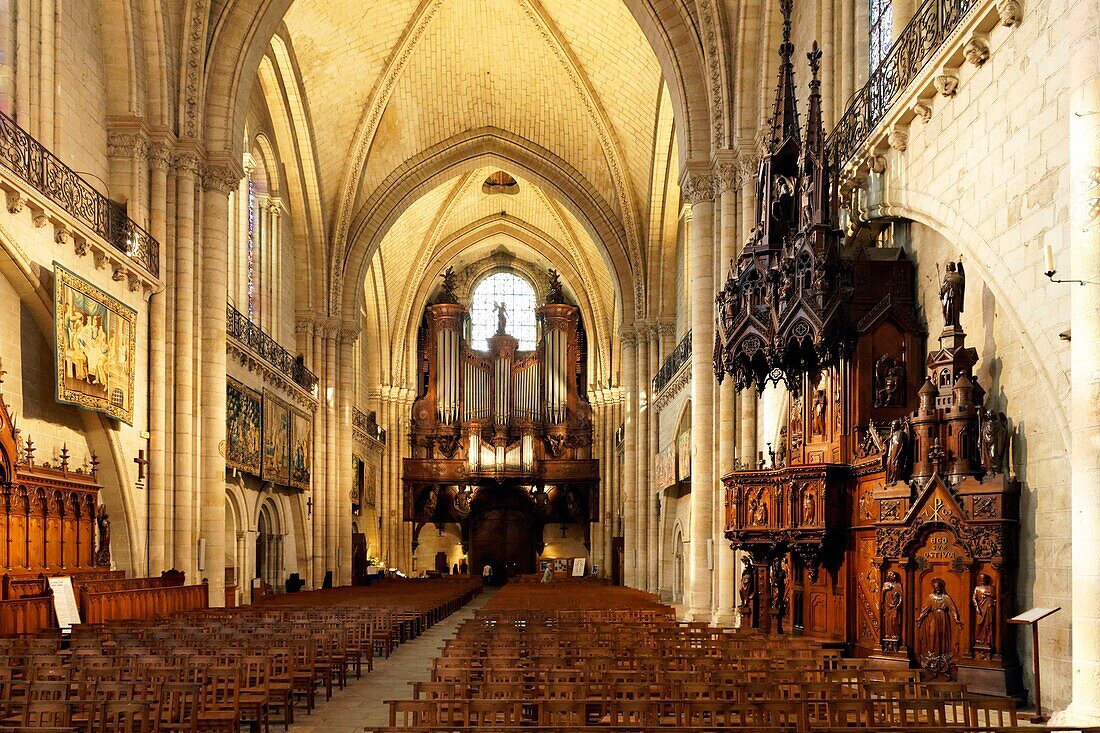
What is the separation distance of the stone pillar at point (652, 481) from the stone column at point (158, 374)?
15776 mm

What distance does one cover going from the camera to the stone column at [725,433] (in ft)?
59.4

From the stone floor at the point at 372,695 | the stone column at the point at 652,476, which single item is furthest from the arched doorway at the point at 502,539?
the stone floor at the point at 372,695

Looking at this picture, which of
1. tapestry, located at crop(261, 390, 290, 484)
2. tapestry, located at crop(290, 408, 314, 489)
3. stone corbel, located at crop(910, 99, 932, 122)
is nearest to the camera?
stone corbel, located at crop(910, 99, 932, 122)

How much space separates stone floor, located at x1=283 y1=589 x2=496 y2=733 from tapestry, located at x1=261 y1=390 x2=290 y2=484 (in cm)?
856

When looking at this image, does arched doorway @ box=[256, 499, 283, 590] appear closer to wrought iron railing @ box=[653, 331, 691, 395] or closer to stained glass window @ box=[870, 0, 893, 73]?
wrought iron railing @ box=[653, 331, 691, 395]

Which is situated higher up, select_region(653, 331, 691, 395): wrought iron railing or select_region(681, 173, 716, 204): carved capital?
select_region(681, 173, 716, 204): carved capital

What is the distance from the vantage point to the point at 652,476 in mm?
32625

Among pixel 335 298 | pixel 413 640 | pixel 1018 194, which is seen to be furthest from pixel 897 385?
pixel 335 298

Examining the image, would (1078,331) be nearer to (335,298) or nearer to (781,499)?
(781,499)

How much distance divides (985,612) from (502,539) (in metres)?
34.5

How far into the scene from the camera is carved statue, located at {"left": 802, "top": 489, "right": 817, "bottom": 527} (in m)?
12.4

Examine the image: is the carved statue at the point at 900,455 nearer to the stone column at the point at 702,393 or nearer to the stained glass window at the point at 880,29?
the stained glass window at the point at 880,29

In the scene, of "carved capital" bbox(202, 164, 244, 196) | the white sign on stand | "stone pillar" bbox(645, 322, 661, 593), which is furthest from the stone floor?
"stone pillar" bbox(645, 322, 661, 593)

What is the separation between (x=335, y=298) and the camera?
31656 millimetres
